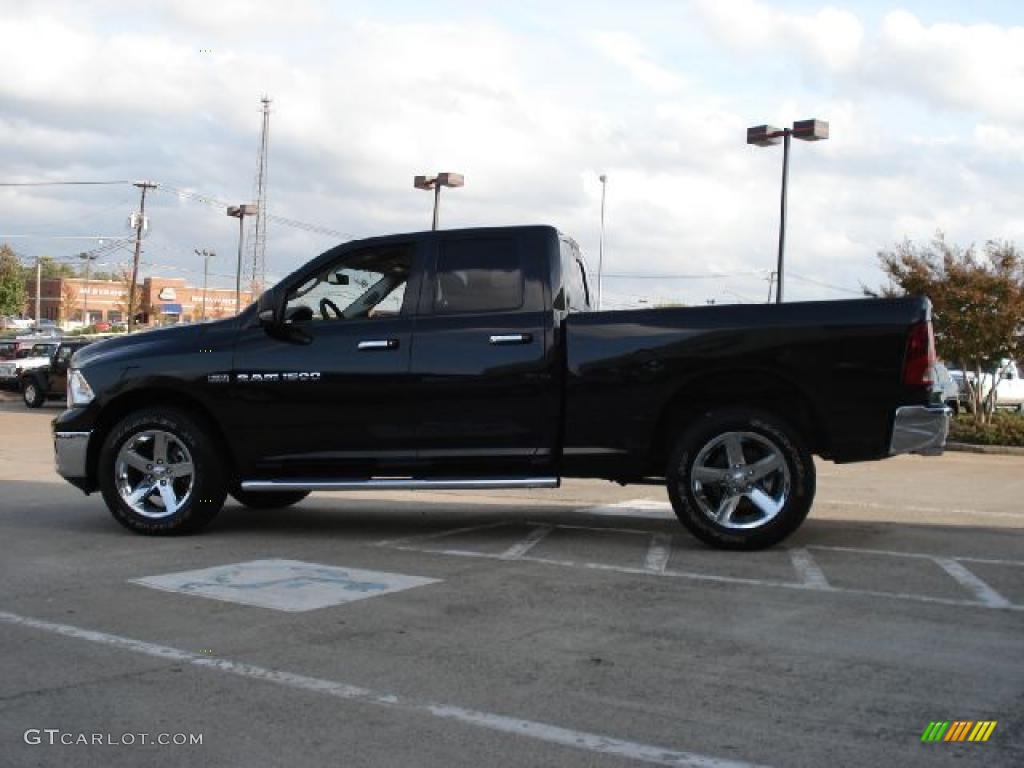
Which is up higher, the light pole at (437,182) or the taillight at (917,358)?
the light pole at (437,182)

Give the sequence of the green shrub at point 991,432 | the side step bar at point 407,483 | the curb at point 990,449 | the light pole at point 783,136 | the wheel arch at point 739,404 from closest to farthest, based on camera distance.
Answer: the wheel arch at point 739,404, the side step bar at point 407,483, the curb at point 990,449, the green shrub at point 991,432, the light pole at point 783,136

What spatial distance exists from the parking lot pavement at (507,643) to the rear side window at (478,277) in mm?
1660

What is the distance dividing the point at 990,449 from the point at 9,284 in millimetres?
72059

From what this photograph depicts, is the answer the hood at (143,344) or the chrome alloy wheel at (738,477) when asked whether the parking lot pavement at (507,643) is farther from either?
the hood at (143,344)

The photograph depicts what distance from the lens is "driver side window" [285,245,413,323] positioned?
7.91 m

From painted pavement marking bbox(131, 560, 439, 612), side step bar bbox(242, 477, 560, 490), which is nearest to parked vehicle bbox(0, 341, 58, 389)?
side step bar bbox(242, 477, 560, 490)

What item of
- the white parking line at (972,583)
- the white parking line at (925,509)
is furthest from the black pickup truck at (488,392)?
the white parking line at (925,509)

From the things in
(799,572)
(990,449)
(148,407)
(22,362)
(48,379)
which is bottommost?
(799,572)

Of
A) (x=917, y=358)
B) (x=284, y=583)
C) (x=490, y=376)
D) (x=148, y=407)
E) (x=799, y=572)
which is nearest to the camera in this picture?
(x=284, y=583)

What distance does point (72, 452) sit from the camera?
8156mm

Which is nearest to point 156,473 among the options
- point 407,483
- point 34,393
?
point 407,483

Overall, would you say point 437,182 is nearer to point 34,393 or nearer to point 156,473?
point 34,393

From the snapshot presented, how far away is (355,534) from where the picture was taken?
8.24 m

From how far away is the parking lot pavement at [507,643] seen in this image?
12.6ft
